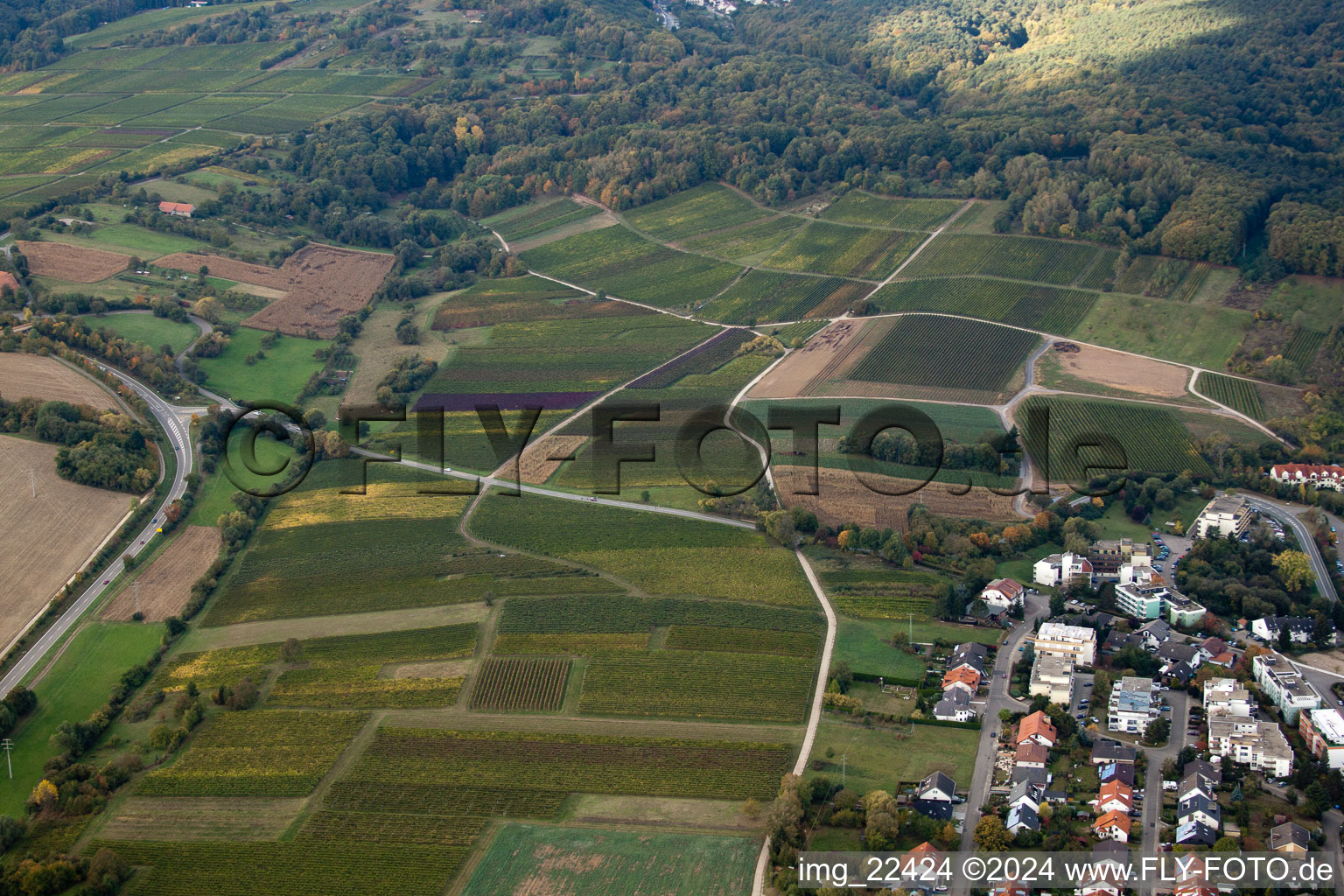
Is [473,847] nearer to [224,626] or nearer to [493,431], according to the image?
[224,626]

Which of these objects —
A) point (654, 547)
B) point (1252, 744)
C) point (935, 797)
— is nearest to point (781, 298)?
point (654, 547)

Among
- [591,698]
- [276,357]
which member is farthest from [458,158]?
[591,698]

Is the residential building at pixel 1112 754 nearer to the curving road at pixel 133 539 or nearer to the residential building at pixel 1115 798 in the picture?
the residential building at pixel 1115 798

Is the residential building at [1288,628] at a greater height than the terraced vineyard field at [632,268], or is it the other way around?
the terraced vineyard field at [632,268]

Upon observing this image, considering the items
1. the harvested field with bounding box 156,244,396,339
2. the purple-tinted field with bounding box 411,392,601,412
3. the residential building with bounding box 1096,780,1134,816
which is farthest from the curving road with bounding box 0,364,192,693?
the residential building with bounding box 1096,780,1134,816

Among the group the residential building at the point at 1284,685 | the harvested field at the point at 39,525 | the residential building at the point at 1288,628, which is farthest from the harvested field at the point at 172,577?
the residential building at the point at 1288,628

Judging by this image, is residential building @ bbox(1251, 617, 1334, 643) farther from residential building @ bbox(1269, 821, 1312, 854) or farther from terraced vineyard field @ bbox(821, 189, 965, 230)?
terraced vineyard field @ bbox(821, 189, 965, 230)
